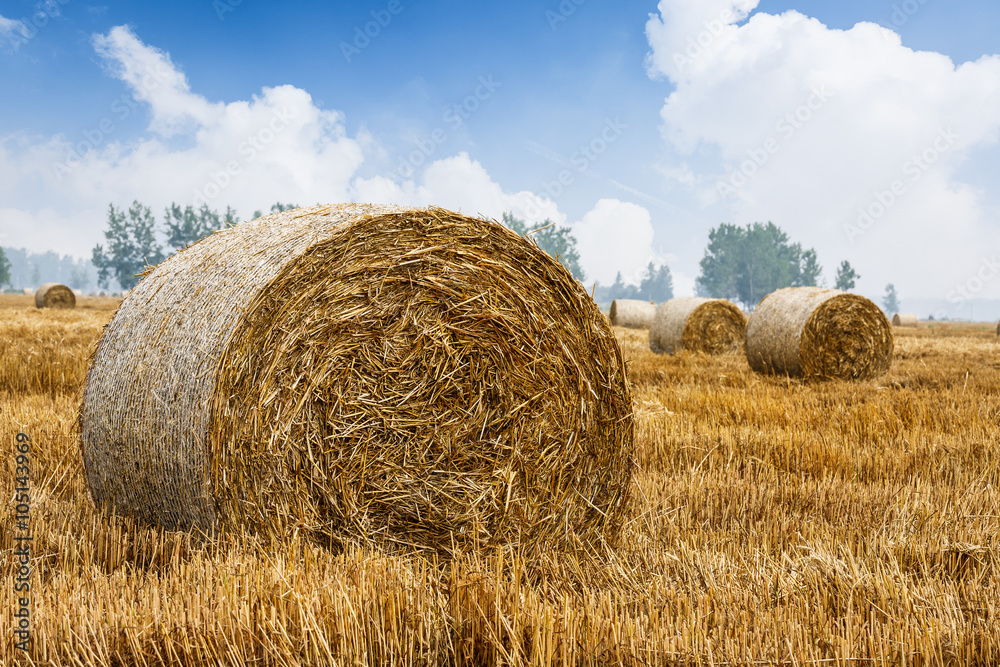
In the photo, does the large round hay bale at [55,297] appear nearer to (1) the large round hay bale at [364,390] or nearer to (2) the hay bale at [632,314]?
(2) the hay bale at [632,314]

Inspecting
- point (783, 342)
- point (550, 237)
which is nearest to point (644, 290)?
point (550, 237)

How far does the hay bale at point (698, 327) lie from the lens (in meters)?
15.1

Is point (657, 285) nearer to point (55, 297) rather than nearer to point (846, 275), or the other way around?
point (846, 275)

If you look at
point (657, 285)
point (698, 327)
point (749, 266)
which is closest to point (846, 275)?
point (749, 266)

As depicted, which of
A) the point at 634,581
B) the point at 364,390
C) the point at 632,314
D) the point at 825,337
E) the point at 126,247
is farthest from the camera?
the point at 126,247

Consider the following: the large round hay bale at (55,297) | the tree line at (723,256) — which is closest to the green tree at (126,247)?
the tree line at (723,256)

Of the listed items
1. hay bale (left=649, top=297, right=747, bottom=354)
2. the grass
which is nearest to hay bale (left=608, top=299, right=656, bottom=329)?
hay bale (left=649, top=297, right=747, bottom=354)

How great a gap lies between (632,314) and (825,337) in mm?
18685

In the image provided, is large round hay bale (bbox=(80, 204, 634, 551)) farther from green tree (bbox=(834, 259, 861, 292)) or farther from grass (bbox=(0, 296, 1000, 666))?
green tree (bbox=(834, 259, 861, 292))

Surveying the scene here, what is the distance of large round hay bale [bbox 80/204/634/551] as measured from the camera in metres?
3.26

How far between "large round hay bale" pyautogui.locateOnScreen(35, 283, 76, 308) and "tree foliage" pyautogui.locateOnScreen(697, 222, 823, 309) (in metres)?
91.5

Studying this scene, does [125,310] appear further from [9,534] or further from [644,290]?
[644,290]

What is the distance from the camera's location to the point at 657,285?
176000 millimetres
